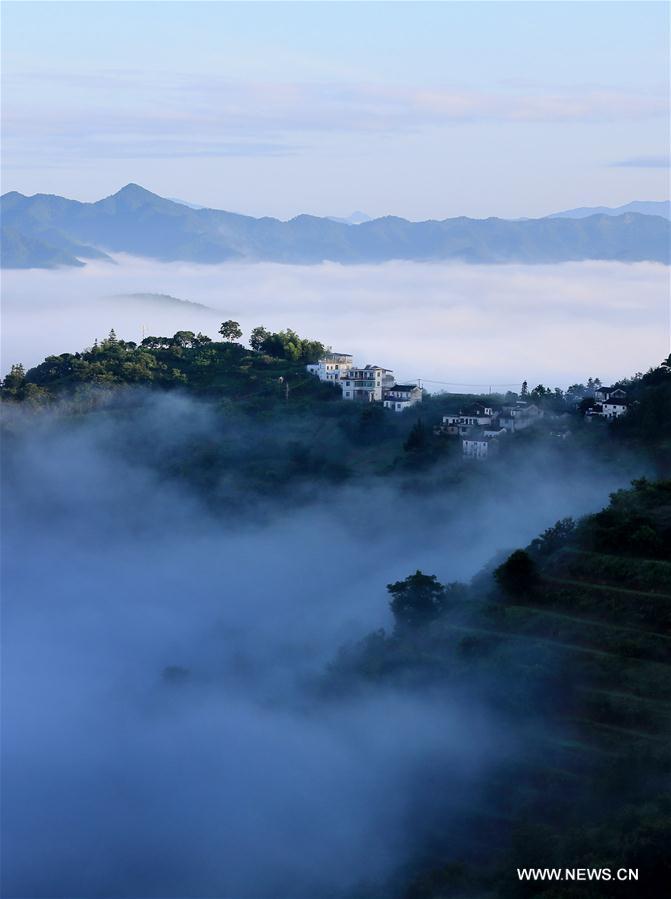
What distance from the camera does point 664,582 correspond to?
2570 cm

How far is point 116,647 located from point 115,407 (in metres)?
20.5

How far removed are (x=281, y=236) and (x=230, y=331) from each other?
92.5 m

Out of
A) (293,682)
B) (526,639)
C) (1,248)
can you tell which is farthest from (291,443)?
(1,248)

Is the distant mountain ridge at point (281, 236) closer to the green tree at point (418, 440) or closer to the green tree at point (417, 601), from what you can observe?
the green tree at point (418, 440)

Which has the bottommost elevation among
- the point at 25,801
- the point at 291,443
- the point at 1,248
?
the point at 25,801

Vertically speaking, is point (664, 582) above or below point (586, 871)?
above

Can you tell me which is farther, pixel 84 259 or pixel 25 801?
pixel 84 259

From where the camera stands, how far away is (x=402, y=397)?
5003cm

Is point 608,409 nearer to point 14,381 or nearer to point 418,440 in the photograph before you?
point 418,440

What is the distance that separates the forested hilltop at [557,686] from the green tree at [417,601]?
0.11ft

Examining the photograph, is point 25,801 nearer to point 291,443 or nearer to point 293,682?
point 293,682

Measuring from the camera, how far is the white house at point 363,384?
51188 mm

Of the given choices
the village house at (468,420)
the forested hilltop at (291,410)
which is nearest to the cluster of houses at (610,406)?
the forested hilltop at (291,410)

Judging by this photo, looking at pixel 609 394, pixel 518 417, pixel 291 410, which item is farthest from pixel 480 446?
pixel 291 410
